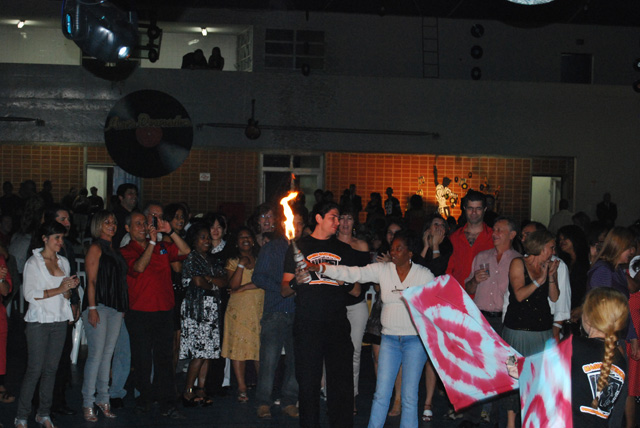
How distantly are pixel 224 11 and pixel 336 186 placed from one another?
5.07m

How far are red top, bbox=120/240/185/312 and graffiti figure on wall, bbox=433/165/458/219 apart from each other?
13.0 m

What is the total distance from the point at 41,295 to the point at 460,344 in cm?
343

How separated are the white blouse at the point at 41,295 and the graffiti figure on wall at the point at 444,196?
13.9m

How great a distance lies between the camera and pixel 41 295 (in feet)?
20.3

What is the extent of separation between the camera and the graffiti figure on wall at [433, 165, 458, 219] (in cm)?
1922

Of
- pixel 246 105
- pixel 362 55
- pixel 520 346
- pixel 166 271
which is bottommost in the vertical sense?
pixel 520 346

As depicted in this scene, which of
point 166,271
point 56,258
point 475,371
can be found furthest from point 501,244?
point 56,258

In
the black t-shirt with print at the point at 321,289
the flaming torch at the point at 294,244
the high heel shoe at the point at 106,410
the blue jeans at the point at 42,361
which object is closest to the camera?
the flaming torch at the point at 294,244

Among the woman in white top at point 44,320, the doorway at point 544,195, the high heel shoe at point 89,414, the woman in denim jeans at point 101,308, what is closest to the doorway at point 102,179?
the doorway at point 544,195

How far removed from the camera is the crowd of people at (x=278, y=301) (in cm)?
602

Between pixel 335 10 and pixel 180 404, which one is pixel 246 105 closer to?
pixel 335 10

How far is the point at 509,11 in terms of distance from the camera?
765 inches

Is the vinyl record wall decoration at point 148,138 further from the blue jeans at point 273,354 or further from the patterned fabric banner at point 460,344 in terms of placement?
the patterned fabric banner at point 460,344

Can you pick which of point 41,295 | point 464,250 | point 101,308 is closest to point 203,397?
point 101,308
